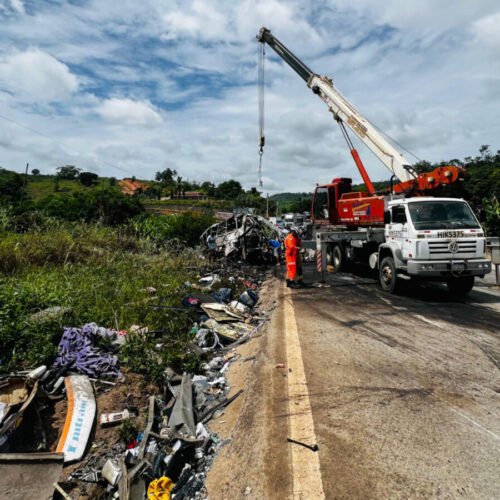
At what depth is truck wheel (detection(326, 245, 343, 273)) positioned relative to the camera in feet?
44.1

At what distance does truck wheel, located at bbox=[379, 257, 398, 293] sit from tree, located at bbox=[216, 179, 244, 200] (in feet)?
281

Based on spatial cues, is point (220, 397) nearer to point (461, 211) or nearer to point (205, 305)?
point (205, 305)

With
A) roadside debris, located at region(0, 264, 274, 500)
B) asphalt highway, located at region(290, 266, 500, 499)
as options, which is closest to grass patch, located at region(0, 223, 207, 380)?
roadside debris, located at region(0, 264, 274, 500)

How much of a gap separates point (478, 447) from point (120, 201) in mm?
33169

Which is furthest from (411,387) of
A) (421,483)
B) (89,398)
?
(89,398)

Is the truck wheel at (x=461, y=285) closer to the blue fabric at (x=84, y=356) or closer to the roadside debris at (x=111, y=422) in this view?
the roadside debris at (x=111, y=422)

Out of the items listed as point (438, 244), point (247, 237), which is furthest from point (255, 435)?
point (247, 237)

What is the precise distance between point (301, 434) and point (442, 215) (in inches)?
286

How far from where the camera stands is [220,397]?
13.4 feet

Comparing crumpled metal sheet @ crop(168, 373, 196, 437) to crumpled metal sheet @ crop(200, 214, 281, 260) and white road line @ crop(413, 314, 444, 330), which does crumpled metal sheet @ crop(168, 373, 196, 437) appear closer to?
white road line @ crop(413, 314, 444, 330)

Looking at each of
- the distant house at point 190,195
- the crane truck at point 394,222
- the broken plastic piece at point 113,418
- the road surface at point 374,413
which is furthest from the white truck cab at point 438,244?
the distant house at point 190,195

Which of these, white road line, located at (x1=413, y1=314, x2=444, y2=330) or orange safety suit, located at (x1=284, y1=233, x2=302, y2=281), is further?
orange safety suit, located at (x1=284, y1=233, x2=302, y2=281)

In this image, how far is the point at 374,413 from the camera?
3.07 metres

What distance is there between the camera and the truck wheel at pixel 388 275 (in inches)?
345
